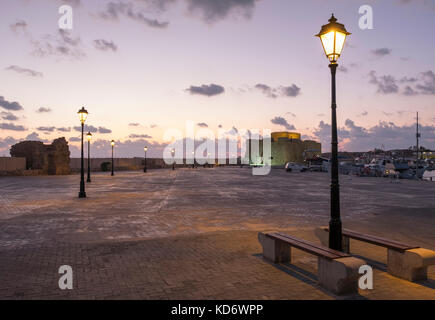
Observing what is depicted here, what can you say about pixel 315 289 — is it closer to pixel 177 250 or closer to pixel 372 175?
pixel 177 250

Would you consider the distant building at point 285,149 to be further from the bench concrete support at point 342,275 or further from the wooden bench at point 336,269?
the bench concrete support at point 342,275

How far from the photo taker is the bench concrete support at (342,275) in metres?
4.70

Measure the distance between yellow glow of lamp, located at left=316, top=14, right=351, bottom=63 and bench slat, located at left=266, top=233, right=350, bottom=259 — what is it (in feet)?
10.8

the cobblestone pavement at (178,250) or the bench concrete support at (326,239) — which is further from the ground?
the bench concrete support at (326,239)

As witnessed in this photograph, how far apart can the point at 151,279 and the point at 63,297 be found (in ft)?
4.32

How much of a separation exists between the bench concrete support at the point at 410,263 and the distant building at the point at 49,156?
43.2 meters

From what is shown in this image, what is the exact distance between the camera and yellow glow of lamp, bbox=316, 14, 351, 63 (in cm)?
573

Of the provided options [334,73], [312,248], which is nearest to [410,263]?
[312,248]

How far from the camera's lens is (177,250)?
717 cm

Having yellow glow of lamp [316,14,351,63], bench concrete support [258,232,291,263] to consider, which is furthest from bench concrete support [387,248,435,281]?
yellow glow of lamp [316,14,351,63]

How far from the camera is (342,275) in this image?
15.5 ft

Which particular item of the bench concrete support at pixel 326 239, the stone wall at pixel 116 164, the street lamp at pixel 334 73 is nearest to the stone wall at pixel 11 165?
the stone wall at pixel 116 164

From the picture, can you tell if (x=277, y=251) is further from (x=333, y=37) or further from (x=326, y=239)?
(x=333, y=37)

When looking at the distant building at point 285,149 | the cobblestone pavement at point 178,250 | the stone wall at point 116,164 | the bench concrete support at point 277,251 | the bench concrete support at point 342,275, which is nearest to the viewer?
the bench concrete support at point 342,275
